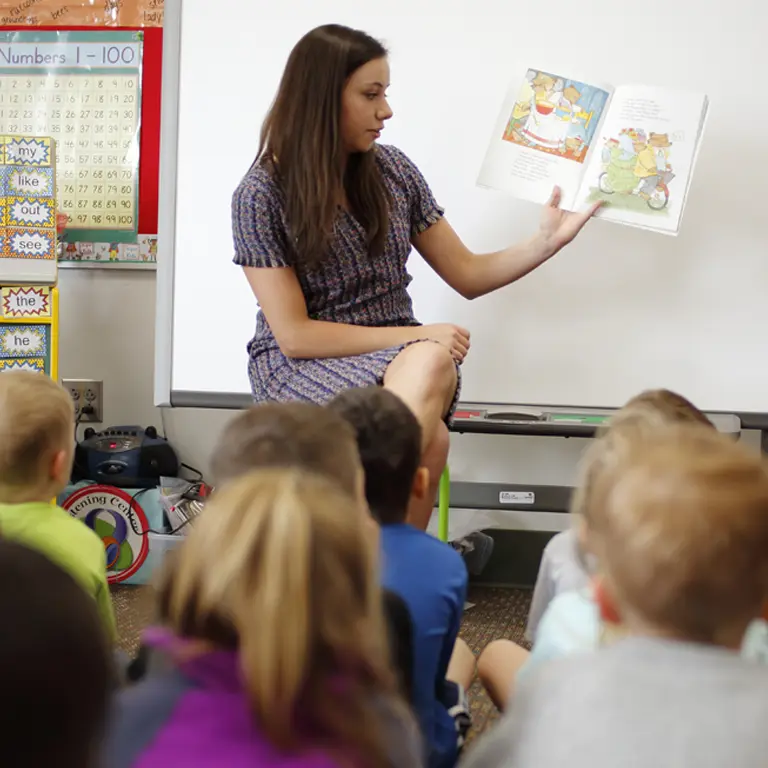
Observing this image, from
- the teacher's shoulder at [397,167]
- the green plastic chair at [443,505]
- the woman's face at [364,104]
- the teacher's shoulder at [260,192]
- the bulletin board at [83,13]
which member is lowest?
the green plastic chair at [443,505]

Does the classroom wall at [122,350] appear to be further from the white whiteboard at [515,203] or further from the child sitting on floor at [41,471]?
the child sitting on floor at [41,471]

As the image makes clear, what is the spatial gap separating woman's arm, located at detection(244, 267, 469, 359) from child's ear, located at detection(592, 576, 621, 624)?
3.26 feet

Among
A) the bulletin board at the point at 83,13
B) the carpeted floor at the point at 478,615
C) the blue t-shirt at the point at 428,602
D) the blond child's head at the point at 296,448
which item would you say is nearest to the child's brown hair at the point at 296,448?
the blond child's head at the point at 296,448

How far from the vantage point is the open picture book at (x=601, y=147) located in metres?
1.92

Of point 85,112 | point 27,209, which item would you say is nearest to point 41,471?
point 27,209

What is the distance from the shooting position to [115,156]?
9.12 ft

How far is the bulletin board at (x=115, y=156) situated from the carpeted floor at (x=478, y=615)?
0.98 metres

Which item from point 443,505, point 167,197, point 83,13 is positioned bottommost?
point 443,505

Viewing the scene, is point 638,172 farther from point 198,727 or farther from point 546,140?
point 198,727

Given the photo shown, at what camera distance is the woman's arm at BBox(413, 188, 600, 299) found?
1978 millimetres

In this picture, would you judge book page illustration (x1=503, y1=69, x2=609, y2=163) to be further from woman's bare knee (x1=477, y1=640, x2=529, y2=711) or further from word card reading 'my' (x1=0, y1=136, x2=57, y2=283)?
word card reading 'my' (x1=0, y1=136, x2=57, y2=283)

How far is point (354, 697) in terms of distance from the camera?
2.15 ft

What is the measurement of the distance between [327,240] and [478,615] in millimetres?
971

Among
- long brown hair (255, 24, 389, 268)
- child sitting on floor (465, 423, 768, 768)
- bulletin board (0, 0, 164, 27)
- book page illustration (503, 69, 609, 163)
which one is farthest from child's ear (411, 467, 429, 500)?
bulletin board (0, 0, 164, 27)
